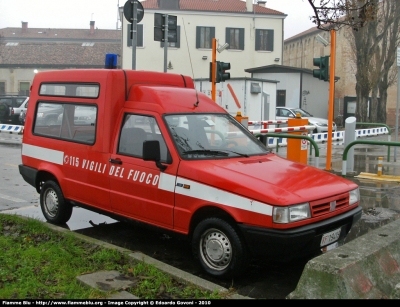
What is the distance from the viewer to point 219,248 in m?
5.33

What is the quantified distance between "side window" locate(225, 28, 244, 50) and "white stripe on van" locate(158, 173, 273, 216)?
3604cm

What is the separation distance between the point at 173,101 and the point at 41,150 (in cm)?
249

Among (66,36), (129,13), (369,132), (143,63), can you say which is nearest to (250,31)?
(143,63)

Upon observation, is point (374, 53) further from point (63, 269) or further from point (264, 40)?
point (63, 269)

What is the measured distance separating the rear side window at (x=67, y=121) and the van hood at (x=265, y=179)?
6.07ft

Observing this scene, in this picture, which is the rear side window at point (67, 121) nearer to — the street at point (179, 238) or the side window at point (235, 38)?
the street at point (179, 238)

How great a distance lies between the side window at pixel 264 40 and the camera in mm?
40938

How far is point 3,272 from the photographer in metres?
5.00

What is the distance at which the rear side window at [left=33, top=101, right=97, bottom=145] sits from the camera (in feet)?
22.9

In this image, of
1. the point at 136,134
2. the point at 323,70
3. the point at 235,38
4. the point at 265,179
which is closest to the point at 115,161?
the point at 136,134

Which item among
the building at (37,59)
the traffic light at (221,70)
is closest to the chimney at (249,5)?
the building at (37,59)

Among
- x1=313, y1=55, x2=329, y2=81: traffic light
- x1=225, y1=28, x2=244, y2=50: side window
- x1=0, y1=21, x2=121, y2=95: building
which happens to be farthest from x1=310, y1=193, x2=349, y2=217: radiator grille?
x1=0, y1=21, x2=121, y2=95: building

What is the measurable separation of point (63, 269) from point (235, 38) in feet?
123

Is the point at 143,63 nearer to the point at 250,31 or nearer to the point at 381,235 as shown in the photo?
the point at 250,31
